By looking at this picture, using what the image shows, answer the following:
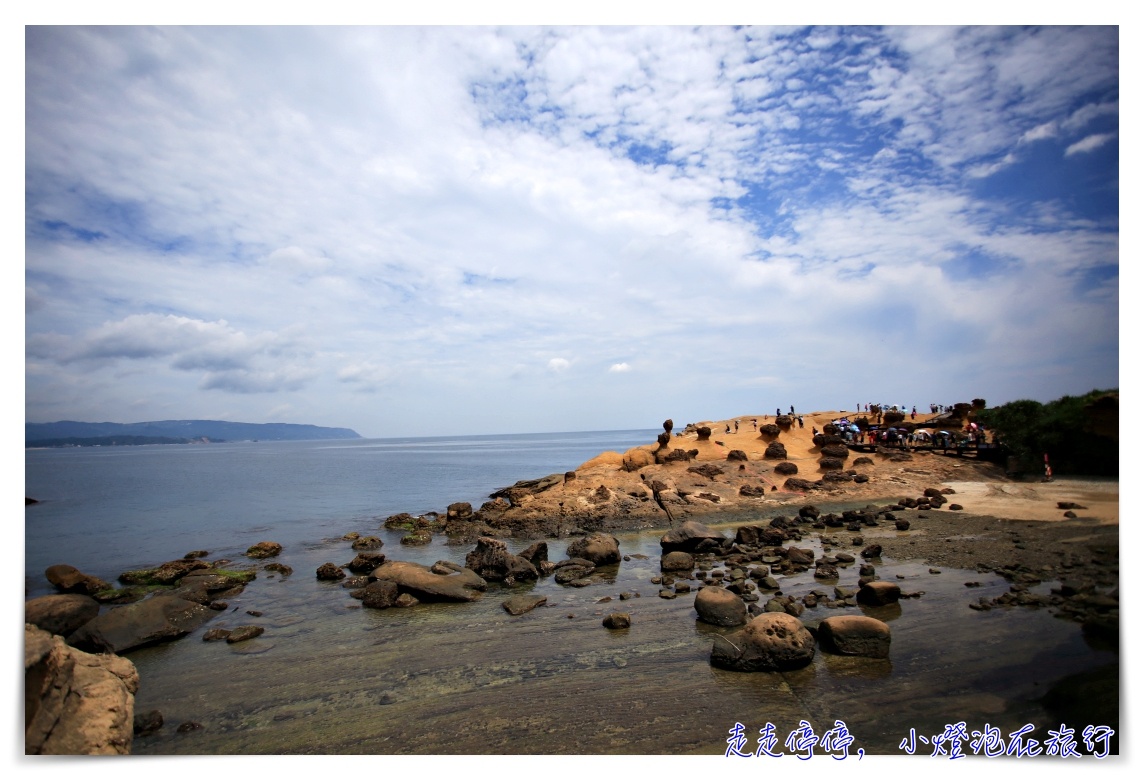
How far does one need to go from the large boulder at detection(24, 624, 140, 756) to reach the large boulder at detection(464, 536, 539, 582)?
8.65m

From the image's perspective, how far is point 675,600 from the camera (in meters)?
11.3

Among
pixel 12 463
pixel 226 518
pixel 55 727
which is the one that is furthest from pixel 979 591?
pixel 226 518

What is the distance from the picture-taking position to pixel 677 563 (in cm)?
1393

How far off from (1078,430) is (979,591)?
398 cm

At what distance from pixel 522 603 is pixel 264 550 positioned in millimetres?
12234

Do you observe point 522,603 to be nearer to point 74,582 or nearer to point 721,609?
point 721,609

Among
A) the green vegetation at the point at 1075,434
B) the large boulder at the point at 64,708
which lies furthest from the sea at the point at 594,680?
the green vegetation at the point at 1075,434

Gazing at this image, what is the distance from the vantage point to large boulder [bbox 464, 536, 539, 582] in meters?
13.9

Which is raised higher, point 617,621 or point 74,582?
point 617,621

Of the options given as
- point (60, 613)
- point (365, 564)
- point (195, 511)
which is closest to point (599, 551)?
point (365, 564)

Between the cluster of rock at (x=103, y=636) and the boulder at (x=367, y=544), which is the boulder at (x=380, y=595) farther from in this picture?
the boulder at (x=367, y=544)

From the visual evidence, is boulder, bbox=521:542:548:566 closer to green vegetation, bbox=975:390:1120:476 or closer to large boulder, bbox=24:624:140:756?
large boulder, bbox=24:624:140:756

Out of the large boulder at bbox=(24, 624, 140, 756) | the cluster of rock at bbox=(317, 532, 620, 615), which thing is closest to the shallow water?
the cluster of rock at bbox=(317, 532, 620, 615)

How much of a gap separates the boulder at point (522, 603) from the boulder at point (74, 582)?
1192cm
